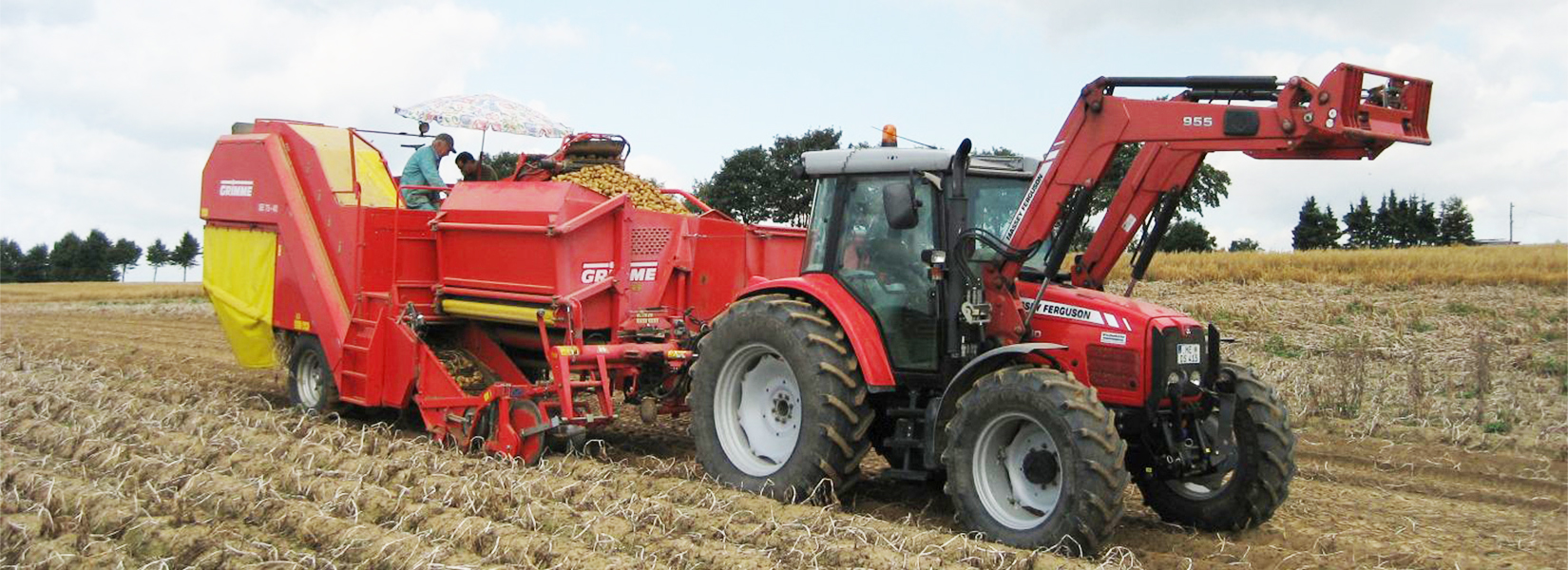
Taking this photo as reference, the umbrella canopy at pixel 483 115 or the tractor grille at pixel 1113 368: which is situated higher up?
the umbrella canopy at pixel 483 115

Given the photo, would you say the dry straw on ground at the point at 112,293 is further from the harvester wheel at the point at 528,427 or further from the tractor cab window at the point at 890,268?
the tractor cab window at the point at 890,268

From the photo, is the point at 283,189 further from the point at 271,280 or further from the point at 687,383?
the point at 687,383

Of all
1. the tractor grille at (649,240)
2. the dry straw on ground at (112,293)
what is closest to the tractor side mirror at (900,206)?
the tractor grille at (649,240)

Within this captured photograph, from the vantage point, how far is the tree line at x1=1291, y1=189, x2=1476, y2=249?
41281 millimetres

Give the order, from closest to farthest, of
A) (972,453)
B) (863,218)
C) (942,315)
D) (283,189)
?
(972,453) < (942,315) < (863,218) < (283,189)

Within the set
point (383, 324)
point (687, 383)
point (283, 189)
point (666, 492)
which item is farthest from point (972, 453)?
point (283, 189)

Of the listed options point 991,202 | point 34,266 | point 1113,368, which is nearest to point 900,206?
point 991,202

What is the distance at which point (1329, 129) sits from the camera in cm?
547

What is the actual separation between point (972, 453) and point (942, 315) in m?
0.82

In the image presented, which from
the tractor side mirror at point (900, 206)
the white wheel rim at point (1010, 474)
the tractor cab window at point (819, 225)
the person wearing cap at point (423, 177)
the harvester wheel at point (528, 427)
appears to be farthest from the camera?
the person wearing cap at point (423, 177)

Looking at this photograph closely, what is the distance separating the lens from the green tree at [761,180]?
20.1 meters

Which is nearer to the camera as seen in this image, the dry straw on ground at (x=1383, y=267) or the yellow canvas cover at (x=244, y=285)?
the yellow canvas cover at (x=244, y=285)

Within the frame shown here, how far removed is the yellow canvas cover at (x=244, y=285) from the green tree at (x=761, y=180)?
9499mm

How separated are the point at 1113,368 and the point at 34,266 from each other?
68.7 meters
